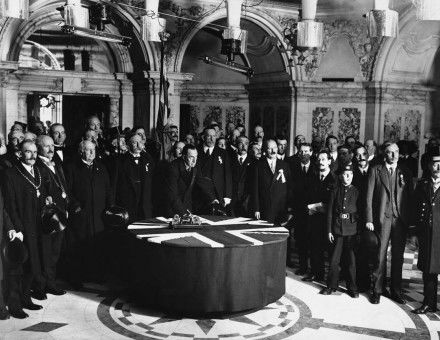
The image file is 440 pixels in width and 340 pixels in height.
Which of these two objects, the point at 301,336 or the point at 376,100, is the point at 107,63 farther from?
the point at 301,336

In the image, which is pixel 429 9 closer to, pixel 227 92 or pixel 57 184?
pixel 57 184

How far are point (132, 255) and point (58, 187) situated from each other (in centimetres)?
119

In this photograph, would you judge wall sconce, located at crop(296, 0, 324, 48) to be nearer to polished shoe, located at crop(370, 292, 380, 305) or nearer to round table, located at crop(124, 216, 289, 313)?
round table, located at crop(124, 216, 289, 313)

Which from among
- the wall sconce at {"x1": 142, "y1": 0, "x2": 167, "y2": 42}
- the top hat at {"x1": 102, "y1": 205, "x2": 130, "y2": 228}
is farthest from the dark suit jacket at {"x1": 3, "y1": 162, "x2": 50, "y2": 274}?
the wall sconce at {"x1": 142, "y1": 0, "x2": 167, "y2": 42}

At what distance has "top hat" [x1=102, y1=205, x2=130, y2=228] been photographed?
21.9 ft

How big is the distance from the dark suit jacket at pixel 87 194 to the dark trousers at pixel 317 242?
8.64ft

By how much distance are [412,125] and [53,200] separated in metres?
10.3

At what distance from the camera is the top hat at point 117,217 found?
668 centimetres

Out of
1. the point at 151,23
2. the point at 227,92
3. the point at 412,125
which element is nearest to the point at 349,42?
the point at 412,125

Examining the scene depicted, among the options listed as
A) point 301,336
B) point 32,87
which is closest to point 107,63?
point 32,87

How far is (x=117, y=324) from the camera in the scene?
5.64m

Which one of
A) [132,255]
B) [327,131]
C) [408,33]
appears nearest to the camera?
[132,255]

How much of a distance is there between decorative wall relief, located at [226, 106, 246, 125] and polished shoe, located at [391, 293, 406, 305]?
9156 mm

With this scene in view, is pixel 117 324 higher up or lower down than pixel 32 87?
lower down
